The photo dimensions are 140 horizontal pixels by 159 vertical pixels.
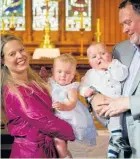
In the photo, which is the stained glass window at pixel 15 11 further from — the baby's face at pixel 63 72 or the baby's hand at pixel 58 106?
the baby's hand at pixel 58 106

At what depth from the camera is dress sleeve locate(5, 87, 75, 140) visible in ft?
7.36

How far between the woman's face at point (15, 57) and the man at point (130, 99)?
0.36 metres

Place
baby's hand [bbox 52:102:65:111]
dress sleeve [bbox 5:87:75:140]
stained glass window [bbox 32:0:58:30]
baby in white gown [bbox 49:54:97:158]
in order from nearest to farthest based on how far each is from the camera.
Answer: dress sleeve [bbox 5:87:75:140] < baby's hand [bbox 52:102:65:111] < baby in white gown [bbox 49:54:97:158] < stained glass window [bbox 32:0:58:30]

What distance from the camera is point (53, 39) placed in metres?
9.27

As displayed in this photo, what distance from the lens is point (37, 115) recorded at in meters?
2.24

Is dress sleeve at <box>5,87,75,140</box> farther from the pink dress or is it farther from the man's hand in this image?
the man's hand

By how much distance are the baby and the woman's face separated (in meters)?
0.32

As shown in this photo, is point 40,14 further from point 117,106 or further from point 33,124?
point 117,106

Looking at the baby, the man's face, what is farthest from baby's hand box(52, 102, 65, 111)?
the man's face

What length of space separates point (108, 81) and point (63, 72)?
0.24 metres

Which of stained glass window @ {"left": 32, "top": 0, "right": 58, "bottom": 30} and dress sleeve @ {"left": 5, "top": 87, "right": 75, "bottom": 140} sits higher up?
stained glass window @ {"left": 32, "top": 0, "right": 58, "bottom": 30}

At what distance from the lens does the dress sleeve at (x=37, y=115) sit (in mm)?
2242

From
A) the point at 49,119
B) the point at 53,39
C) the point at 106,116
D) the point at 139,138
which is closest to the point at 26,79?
the point at 49,119

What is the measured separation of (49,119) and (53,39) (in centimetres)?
708
